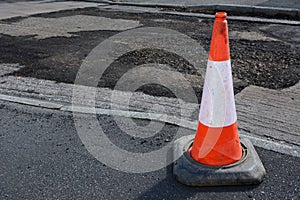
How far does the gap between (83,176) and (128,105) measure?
1.49 m

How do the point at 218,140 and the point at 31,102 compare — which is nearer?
the point at 218,140

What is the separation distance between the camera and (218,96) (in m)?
2.89

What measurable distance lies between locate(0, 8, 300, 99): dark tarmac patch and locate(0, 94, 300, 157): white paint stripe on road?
2.36 feet

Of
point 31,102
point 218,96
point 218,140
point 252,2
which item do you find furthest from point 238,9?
point 218,140

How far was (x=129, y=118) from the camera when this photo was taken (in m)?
3.93

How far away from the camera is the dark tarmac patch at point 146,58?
5.08m

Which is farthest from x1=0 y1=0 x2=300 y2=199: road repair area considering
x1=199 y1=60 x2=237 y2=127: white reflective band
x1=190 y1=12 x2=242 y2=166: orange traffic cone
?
x1=199 y1=60 x2=237 y2=127: white reflective band

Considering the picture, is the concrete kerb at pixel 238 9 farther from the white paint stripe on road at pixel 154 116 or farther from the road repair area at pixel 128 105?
the white paint stripe on road at pixel 154 116

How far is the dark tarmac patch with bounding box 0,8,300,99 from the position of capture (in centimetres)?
508

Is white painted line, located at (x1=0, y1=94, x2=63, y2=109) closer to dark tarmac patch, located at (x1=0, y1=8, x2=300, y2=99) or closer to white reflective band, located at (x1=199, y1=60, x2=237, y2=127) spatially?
dark tarmac patch, located at (x1=0, y1=8, x2=300, y2=99)

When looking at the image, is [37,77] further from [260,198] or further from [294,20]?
[294,20]

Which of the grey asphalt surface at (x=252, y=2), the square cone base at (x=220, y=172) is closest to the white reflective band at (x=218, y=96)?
the square cone base at (x=220, y=172)

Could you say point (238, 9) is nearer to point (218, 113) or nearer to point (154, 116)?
point (154, 116)

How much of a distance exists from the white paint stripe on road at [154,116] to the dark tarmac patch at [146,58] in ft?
2.36
